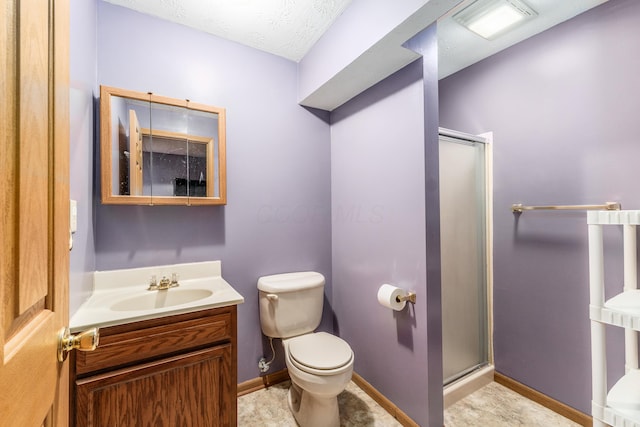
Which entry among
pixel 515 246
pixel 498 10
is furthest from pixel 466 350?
pixel 498 10

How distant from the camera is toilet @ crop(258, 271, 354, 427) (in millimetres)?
1375

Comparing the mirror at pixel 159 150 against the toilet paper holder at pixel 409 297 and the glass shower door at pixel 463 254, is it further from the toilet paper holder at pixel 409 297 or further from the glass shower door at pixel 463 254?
the glass shower door at pixel 463 254

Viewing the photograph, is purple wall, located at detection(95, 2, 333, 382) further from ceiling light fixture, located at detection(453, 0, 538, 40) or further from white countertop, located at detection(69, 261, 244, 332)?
ceiling light fixture, located at detection(453, 0, 538, 40)

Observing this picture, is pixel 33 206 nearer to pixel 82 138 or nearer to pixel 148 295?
pixel 82 138

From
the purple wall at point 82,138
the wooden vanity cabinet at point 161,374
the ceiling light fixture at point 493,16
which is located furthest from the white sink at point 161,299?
the ceiling light fixture at point 493,16

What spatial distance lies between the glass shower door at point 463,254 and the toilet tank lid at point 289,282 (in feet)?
2.80

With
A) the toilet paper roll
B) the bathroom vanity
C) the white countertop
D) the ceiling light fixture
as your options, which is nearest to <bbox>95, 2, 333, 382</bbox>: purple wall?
the white countertop

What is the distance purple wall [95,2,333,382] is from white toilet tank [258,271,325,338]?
0.14 m

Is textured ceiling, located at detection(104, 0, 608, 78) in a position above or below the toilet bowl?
above

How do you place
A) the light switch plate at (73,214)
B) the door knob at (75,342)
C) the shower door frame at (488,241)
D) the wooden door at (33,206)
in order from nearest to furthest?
the wooden door at (33,206)
the door knob at (75,342)
the light switch plate at (73,214)
the shower door frame at (488,241)

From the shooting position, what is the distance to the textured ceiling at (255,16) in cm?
146

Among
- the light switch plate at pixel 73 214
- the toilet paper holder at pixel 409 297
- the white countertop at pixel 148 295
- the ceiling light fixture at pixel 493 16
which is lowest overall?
the toilet paper holder at pixel 409 297

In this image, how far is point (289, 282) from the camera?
5.84 ft

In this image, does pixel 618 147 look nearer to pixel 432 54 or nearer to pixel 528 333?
pixel 432 54
